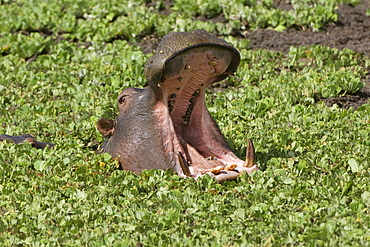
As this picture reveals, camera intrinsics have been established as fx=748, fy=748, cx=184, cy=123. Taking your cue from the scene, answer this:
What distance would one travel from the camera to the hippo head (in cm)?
504

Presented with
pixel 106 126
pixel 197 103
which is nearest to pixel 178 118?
pixel 197 103

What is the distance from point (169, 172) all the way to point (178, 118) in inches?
19.1

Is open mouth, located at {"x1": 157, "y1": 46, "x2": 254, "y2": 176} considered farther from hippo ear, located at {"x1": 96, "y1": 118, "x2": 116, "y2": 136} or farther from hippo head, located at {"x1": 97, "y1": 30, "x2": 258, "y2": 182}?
hippo ear, located at {"x1": 96, "y1": 118, "x2": 116, "y2": 136}

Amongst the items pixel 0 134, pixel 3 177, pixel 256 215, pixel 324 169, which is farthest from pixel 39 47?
pixel 256 215

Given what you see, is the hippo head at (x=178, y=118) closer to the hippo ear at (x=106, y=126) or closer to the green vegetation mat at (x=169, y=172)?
the hippo ear at (x=106, y=126)

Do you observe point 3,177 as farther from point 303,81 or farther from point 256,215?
point 303,81

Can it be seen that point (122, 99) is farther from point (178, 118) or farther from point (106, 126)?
point (178, 118)

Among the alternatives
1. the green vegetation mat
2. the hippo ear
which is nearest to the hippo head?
the hippo ear

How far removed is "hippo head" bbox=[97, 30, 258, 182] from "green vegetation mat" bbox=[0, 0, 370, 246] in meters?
0.15

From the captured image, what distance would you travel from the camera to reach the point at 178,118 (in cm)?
567

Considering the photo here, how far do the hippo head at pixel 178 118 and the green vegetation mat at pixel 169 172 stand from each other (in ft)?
0.51

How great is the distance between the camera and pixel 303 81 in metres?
8.11

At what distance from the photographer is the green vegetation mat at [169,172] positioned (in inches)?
177

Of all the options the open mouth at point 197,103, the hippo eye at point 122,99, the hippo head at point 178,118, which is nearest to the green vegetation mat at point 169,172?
the hippo head at point 178,118
